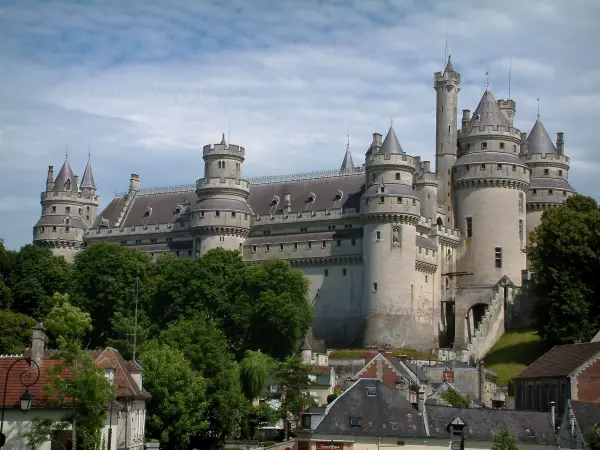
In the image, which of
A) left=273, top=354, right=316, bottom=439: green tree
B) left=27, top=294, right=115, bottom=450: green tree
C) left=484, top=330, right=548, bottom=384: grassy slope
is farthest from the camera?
left=484, top=330, right=548, bottom=384: grassy slope

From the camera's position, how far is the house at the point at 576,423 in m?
69.0

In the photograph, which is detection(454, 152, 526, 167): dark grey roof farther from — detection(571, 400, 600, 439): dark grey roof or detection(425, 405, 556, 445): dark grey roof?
detection(425, 405, 556, 445): dark grey roof

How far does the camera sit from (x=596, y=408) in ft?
235

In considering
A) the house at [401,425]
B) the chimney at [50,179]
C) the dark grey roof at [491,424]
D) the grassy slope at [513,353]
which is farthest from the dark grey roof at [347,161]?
the dark grey roof at [491,424]

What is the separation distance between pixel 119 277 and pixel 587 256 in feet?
136

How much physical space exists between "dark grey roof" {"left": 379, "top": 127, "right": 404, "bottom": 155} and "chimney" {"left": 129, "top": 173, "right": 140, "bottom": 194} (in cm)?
3771

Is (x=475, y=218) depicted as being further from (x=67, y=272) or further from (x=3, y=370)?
(x=3, y=370)

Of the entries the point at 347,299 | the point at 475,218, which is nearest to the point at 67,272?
the point at 347,299

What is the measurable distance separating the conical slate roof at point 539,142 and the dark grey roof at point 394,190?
57.6ft

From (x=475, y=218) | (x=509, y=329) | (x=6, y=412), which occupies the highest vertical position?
(x=475, y=218)

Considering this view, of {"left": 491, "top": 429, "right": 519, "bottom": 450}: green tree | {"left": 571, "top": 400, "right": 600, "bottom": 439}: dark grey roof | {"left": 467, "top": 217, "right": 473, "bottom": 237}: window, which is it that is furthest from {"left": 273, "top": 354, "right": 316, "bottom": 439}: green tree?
{"left": 467, "top": 217, "right": 473, "bottom": 237}: window

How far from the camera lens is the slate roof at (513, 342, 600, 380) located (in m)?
81.4

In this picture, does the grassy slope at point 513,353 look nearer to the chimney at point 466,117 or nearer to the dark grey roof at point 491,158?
the dark grey roof at point 491,158

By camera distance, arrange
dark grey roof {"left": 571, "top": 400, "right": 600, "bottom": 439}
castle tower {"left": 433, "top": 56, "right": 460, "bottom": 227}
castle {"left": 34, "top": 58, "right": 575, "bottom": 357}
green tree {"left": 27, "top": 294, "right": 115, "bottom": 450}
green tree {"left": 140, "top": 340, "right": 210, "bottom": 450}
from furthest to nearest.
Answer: castle tower {"left": 433, "top": 56, "right": 460, "bottom": 227} < castle {"left": 34, "top": 58, "right": 575, "bottom": 357} < green tree {"left": 140, "top": 340, "right": 210, "bottom": 450} < dark grey roof {"left": 571, "top": 400, "right": 600, "bottom": 439} < green tree {"left": 27, "top": 294, "right": 115, "bottom": 450}
